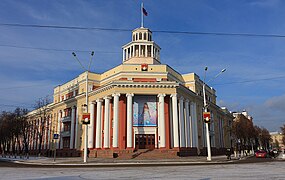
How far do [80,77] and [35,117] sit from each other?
89.7ft

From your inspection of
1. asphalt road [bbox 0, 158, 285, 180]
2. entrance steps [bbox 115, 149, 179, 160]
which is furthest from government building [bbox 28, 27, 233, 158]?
asphalt road [bbox 0, 158, 285, 180]

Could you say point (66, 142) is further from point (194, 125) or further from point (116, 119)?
point (194, 125)

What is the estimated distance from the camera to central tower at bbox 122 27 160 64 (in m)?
57.1

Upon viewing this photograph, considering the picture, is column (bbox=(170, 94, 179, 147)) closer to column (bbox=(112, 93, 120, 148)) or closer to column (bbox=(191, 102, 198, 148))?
column (bbox=(191, 102, 198, 148))

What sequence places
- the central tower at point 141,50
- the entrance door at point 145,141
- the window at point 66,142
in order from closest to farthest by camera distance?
the entrance door at point 145,141 < the central tower at point 141,50 < the window at point 66,142

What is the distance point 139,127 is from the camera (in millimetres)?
45719

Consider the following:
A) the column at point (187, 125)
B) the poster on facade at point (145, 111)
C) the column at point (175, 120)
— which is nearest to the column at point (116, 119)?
the poster on facade at point (145, 111)

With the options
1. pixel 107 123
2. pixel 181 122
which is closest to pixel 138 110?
pixel 107 123

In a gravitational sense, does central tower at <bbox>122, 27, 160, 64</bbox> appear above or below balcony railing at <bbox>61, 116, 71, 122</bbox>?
above

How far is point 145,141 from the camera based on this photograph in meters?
45.6

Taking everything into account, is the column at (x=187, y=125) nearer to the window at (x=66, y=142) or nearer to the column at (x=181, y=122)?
the column at (x=181, y=122)

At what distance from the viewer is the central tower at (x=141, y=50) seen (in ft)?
187

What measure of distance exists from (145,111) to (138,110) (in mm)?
1213

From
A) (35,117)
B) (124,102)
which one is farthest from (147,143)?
(35,117)
